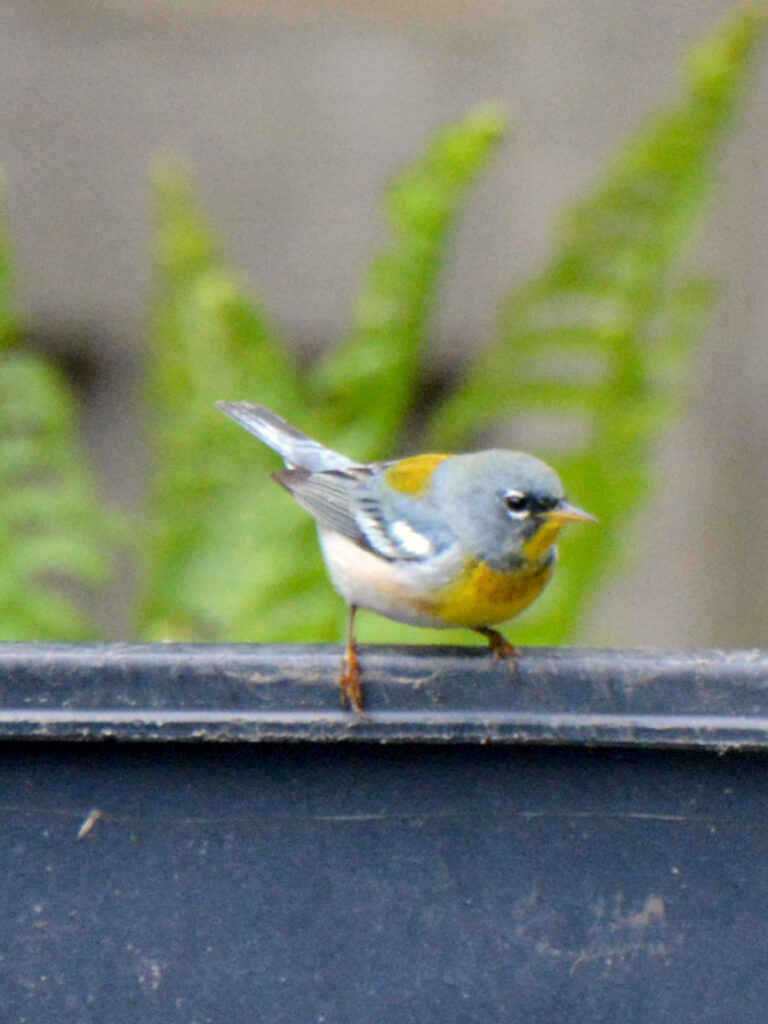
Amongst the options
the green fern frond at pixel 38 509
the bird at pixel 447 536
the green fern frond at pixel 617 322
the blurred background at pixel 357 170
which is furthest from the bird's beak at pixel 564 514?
the blurred background at pixel 357 170

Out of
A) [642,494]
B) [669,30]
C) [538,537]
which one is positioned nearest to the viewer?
[538,537]

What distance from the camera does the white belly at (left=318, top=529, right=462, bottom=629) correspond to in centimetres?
233

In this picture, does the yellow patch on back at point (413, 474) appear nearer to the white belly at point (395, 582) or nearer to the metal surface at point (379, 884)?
the white belly at point (395, 582)

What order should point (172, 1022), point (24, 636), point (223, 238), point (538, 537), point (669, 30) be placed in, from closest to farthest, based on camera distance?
1. point (172, 1022)
2. point (538, 537)
3. point (24, 636)
4. point (669, 30)
5. point (223, 238)

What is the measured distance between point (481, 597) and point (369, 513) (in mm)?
300

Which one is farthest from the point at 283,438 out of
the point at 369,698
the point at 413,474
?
the point at 369,698

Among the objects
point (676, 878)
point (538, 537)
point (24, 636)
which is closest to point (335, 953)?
point (676, 878)

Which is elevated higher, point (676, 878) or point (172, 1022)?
point (676, 878)

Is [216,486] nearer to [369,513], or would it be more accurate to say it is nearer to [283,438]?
[283,438]

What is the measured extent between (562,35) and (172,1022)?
3.40 m

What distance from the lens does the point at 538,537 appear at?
7.89ft

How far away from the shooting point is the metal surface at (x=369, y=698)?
1.54 meters

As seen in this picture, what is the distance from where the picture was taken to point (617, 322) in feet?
11.1

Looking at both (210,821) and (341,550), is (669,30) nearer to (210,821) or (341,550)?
(341,550)
